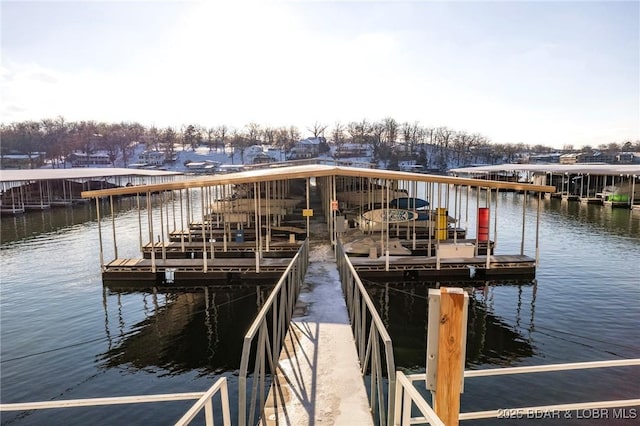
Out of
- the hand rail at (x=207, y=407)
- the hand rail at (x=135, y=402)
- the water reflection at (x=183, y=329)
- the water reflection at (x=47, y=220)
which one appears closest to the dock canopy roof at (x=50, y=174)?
the water reflection at (x=47, y=220)

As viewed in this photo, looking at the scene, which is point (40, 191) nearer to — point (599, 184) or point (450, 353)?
point (450, 353)

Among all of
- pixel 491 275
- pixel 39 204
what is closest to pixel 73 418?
pixel 491 275

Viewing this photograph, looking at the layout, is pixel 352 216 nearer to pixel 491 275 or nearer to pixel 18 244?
pixel 491 275

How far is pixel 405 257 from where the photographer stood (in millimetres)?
A: 18250

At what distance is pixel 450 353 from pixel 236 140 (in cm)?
12184

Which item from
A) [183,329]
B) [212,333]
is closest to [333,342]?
[212,333]

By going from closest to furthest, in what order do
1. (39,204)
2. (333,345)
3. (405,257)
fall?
(333,345) < (405,257) < (39,204)

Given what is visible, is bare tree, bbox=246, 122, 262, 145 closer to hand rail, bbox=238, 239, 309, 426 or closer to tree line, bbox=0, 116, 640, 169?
tree line, bbox=0, 116, 640, 169

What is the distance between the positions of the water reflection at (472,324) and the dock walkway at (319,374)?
303 cm

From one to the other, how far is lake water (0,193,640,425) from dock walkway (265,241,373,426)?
259cm

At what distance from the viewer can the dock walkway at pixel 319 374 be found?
17.4ft

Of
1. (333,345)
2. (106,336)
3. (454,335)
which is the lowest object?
(106,336)

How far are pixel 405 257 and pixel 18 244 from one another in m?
24.1

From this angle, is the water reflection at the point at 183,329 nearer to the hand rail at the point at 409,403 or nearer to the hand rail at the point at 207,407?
the hand rail at the point at 207,407
